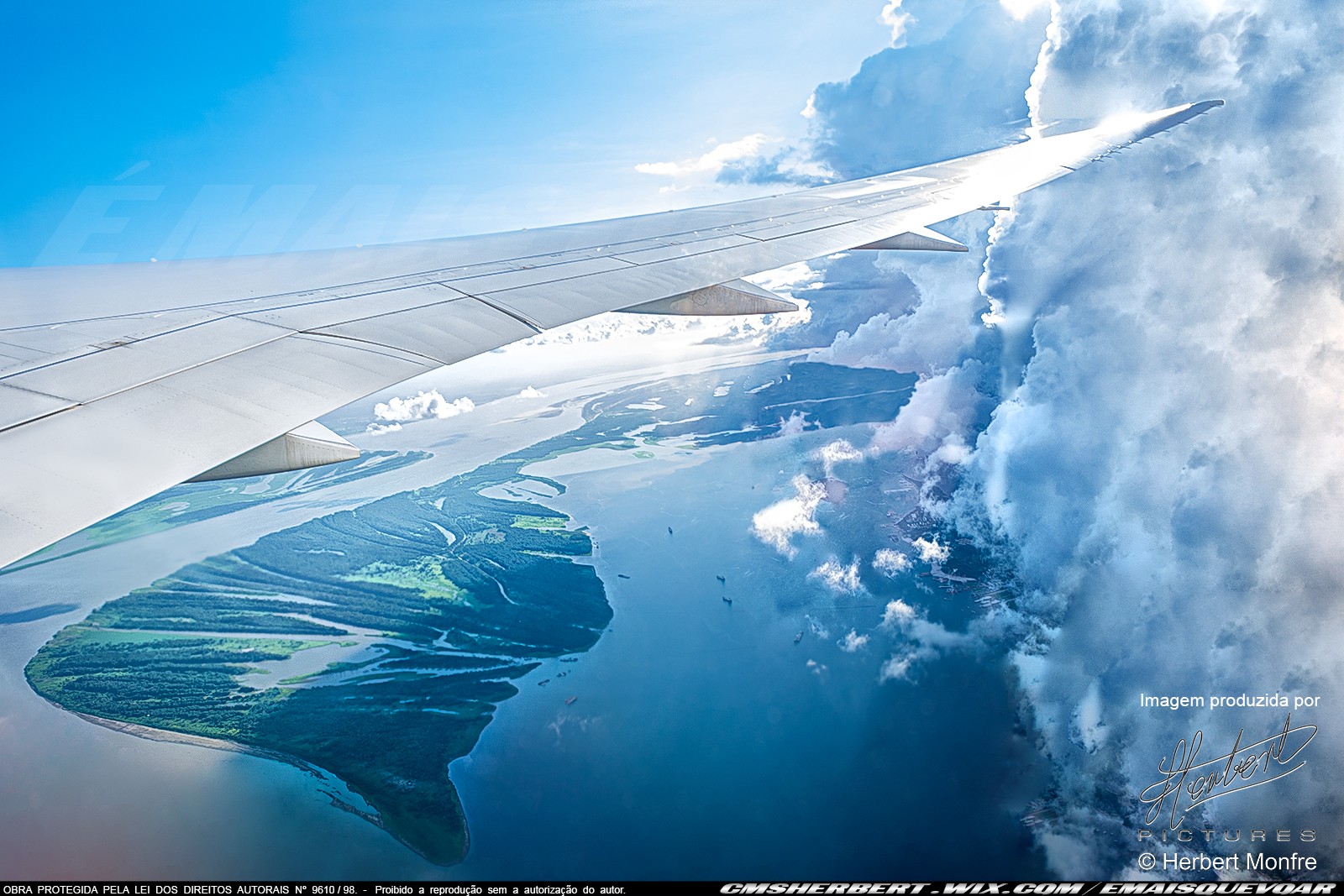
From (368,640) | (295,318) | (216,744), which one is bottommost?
(216,744)

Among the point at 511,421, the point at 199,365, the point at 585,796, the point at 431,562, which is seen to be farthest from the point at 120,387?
the point at 511,421

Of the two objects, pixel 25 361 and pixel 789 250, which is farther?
pixel 789 250

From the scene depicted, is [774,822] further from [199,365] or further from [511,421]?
[511,421]

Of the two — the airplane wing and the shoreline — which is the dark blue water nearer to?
the shoreline

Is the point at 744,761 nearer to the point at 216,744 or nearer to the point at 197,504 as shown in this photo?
the point at 216,744

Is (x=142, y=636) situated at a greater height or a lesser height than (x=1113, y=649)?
greater

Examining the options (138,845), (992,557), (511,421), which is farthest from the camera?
(511,421)

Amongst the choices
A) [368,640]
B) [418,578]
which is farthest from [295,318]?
[418,578]
